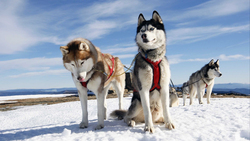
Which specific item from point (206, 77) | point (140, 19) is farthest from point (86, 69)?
point (206, 77)

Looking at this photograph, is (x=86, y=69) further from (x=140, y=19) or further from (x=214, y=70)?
(x=214, y=70)

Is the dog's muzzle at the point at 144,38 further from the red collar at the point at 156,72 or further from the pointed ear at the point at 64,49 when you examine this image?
the pointed ear at the point at 64,49

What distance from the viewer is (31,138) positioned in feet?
10.3

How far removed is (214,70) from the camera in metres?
7.31

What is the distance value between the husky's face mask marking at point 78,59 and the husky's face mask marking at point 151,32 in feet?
3.32

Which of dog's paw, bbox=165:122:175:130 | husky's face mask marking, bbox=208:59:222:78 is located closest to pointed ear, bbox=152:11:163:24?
dog's paw, bbox=165:122:175:130

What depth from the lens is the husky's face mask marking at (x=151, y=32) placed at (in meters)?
2.83

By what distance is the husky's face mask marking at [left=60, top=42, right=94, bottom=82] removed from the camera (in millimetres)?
3082

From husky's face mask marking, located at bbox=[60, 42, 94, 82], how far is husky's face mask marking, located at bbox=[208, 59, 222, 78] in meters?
6.04

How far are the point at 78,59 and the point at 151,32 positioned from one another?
1.38 meters

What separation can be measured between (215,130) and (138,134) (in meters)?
1.42

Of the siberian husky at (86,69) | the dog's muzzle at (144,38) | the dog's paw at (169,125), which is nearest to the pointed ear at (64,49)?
the siberian husky at (86,69)

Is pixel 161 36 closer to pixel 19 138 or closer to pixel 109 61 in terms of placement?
pixel 109 61

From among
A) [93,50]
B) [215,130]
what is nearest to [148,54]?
[93,50]
